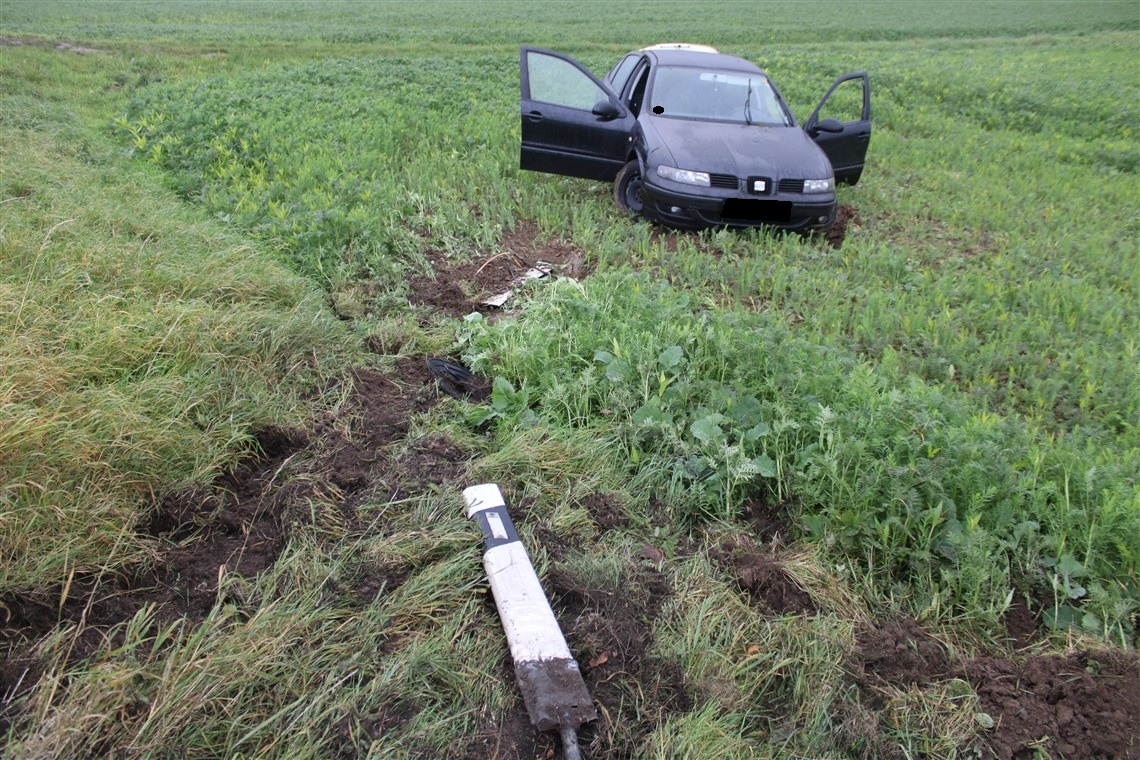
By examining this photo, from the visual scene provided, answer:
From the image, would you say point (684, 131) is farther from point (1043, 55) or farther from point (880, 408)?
point (1043, 55)

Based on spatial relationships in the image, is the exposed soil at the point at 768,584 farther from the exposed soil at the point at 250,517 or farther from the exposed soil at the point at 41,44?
the exposed soil at the point at 41,44

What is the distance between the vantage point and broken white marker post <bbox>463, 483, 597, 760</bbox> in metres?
2.15

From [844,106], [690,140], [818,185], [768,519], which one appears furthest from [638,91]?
[844,106]

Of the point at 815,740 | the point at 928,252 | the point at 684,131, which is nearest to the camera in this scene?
the point at 815,740

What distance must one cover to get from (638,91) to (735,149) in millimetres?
1796

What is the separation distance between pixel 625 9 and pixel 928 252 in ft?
101

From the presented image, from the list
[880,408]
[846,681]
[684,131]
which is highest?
[684,131]

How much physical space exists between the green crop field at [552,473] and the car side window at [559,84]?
1158mm

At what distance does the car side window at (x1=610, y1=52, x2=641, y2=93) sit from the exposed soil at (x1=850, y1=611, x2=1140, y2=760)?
23.5 ft

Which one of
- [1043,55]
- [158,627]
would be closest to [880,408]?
[158,627]

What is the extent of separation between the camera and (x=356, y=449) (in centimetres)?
334

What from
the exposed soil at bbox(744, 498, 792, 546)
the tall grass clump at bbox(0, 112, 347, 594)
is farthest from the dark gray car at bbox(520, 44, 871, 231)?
the exposed soil at bbox(744, 498, 792, 546)

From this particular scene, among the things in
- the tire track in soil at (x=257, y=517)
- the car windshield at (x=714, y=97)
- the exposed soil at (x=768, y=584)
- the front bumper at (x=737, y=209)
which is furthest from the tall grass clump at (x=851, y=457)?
the car windshield at (x=714, y=97)

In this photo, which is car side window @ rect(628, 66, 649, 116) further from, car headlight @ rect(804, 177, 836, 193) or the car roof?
car headlight @ rect(804, 177, 836, 193)
